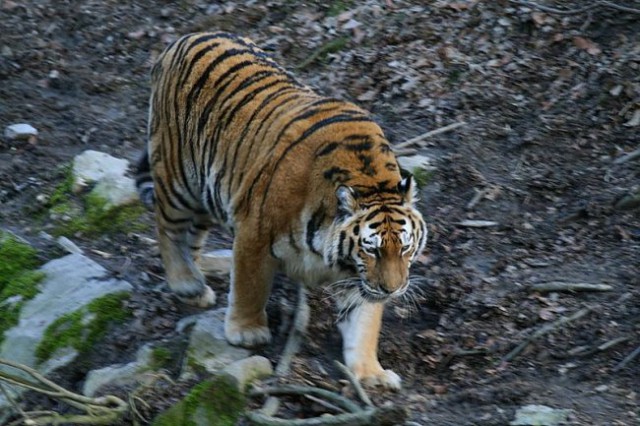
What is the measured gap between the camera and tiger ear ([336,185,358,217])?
496cm

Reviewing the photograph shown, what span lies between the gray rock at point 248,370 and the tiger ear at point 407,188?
114 cm

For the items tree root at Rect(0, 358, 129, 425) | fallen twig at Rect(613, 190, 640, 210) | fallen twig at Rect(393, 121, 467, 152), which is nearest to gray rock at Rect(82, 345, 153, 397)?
tree root at Rect(0, 358, 129, 425)

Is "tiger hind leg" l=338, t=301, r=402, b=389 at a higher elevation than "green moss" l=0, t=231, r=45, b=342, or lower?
higher

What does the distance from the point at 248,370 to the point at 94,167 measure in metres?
3.51

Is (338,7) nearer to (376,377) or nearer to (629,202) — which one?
(629,202)

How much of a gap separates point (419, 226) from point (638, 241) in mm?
1890

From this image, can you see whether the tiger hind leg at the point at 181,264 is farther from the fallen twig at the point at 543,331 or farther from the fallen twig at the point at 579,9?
the fallen twig at the point at 579,9

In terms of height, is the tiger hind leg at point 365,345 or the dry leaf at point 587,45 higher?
the dry leaf at point 587,45

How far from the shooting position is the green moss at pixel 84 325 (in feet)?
20.7

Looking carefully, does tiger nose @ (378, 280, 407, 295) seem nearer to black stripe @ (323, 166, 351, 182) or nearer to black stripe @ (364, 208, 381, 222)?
black stripe @ (364, 208, 381, 222)

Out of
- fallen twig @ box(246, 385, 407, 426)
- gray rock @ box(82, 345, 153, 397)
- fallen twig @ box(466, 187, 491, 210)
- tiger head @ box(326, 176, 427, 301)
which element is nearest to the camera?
fallen twig @ box(246, 385, 407, 426)

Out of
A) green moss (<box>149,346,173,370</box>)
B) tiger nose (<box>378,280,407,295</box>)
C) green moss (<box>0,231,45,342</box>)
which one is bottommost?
green moss (<box>0,231,45,342</box>)

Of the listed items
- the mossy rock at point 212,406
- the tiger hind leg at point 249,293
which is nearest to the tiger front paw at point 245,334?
the tiger hind leg at point 249,293

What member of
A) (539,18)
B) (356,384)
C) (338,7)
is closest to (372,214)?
(356,384)
